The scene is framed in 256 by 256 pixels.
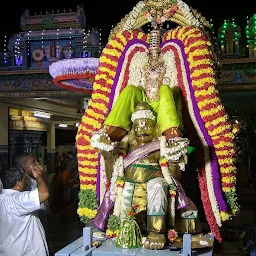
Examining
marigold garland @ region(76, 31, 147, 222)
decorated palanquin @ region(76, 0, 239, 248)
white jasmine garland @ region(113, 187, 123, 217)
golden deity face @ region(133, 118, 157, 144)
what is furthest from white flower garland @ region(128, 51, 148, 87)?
white jasmine garland @ region(113, 187, 123, 217)

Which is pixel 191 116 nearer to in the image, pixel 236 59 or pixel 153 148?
pixel 153 148

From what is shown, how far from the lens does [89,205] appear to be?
422cm

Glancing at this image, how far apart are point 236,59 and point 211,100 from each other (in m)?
5.82

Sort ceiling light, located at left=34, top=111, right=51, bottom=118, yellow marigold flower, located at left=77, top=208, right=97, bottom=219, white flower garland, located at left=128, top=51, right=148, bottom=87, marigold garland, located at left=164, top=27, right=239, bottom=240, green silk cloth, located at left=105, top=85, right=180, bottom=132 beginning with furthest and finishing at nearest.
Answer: ceiling light, located at left=34, top=111, right=51, bottom=118 → white flower garland, located at left=128, top=51, right=148, bottom=87 → yellow marigold flower, located at left=77, top=208, right=97, bottom=219 → marigold garland, located at left=164, top=27, right=239, bottom=240 → green silk cloth, located at left=105, top=85, right=180, bottom=132

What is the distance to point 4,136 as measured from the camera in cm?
1150

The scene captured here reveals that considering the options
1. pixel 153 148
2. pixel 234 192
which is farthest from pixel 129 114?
pixel 234 192

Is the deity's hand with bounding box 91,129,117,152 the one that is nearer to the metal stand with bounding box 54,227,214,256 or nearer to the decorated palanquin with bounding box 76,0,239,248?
the decorated palanquin with bounding box 76,0,239,248

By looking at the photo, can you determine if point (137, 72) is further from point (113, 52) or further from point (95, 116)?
point (95, 116)

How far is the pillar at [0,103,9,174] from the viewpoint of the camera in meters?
11.3

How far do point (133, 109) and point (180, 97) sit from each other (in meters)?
0.54

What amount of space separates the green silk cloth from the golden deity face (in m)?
0.10

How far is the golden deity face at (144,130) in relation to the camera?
382 cm

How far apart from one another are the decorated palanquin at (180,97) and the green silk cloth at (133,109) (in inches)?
4.4

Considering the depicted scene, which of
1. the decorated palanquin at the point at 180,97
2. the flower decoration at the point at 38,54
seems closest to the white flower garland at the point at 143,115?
the decorated palanquin at the point at 180,97
